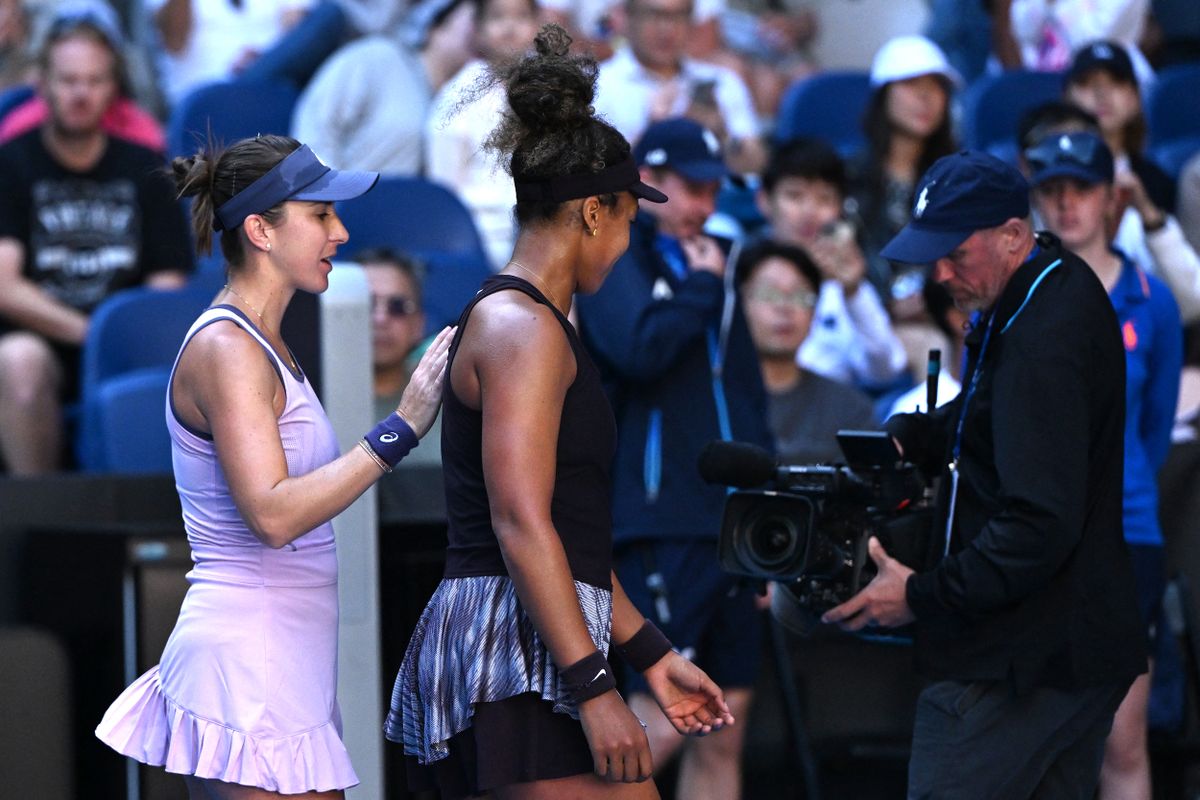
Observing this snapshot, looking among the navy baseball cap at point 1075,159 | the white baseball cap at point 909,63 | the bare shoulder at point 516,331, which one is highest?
the white baseball cap at point 909,63

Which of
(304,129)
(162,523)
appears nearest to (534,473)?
(162,523)

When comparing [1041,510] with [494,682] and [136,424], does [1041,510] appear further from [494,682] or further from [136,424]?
[136,424]

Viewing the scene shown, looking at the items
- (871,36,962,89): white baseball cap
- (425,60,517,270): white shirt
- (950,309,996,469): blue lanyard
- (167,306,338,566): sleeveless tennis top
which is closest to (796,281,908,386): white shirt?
(871,36,962,89): white baseball cap

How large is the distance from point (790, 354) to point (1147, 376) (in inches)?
60.0

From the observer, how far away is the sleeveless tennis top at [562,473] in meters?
2.82

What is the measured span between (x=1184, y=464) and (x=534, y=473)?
327cm

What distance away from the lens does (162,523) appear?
190 inches

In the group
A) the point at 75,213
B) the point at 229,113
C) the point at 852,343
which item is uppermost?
the point at 229,113

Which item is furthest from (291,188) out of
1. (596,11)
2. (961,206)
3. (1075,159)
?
(596,11)

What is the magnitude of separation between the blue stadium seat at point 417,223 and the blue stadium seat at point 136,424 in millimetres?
1410

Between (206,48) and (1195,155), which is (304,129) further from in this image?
(1195,155)

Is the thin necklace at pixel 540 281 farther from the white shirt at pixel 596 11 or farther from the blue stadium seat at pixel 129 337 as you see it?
the white shirt at pixel 596 11

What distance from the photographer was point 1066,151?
4.48 metres

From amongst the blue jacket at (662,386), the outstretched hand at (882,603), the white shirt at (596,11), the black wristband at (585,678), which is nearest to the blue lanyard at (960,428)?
the outstretched hand at (882,603)
